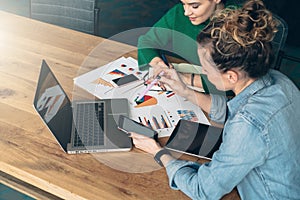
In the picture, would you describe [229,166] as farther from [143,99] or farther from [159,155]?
[143,99]

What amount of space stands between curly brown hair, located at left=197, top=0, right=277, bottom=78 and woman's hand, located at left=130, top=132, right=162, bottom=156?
351mm

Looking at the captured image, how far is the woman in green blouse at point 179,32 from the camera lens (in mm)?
2018

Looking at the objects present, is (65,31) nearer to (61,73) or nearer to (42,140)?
(61,73)

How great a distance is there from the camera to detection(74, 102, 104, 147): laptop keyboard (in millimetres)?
1562

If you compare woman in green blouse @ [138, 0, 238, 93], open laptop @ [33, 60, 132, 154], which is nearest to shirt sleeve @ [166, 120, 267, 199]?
open laptop @ [33, 60, 132, 154]

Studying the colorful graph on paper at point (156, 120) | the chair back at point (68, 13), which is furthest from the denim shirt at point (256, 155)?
the chair back at point (68, 13)

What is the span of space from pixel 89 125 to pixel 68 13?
3.84 ft

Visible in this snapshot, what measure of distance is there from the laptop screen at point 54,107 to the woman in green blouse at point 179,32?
46 cm

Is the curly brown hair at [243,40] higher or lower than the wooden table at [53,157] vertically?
higher

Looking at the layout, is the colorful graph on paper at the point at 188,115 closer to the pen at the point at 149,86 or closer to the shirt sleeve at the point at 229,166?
the pen at the point at 149,86

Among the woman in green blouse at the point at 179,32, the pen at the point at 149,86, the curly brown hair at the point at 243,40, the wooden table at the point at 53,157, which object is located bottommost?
the wooden table at the point at 53,157

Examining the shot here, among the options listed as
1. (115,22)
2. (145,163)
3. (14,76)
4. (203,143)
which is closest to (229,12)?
(203,143)

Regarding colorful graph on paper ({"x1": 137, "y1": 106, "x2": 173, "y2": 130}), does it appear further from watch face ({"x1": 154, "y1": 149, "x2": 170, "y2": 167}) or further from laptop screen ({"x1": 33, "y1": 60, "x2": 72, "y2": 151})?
laptop screen ({"x1": 33, "y1": 60, "x2": 72, "y2": 151})

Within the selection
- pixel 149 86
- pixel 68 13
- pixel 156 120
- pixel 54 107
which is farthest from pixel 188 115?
pixel 68 13
